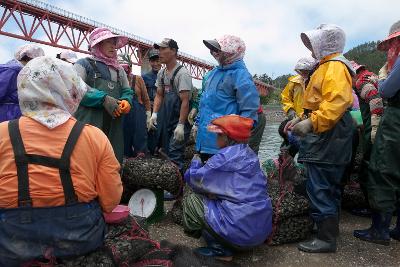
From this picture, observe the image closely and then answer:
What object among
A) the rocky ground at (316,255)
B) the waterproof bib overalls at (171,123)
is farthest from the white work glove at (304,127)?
the waterproof bib overalls at (171,123)

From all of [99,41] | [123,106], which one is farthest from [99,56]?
[123,106]

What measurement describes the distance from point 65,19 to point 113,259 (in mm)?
29593

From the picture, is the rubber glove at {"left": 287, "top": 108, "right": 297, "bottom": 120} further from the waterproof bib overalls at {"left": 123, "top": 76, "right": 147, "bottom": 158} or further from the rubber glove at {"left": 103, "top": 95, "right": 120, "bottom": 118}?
the rubber glove at {"left": 103, "top": 95, "right": 120, "bottom": 118}

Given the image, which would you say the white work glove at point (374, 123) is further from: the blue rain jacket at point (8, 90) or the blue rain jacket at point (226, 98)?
the blue rain jacket at point (8, 90)

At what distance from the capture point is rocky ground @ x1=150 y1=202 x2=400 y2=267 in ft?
9.26

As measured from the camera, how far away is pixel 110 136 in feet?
11.5

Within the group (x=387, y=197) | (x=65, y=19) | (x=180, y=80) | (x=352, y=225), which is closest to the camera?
(x=387, y=197)

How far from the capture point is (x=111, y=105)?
3.26m

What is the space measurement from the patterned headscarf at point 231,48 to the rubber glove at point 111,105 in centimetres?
112

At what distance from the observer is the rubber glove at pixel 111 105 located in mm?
3246

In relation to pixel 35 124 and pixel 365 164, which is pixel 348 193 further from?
pixel 35 124

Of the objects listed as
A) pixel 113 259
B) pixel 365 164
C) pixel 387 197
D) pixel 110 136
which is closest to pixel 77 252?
pixel 113 259

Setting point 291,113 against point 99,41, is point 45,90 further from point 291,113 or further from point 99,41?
point 291,113

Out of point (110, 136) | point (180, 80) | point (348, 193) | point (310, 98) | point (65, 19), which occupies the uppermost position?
point (65, 19)
